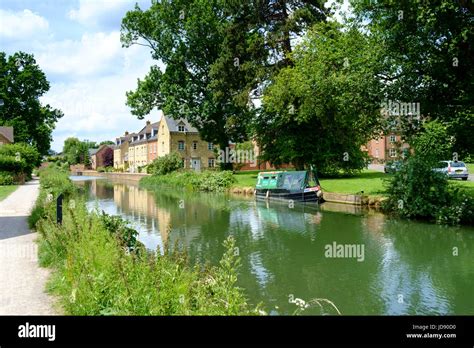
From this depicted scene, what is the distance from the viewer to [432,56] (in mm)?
15219

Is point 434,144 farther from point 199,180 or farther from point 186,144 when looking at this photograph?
point 186,144

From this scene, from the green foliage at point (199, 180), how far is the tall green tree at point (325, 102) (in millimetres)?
3841

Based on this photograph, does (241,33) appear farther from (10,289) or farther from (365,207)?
(10,289)

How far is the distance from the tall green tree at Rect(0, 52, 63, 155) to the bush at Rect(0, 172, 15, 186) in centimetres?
810

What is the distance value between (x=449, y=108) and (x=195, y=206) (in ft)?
44.3

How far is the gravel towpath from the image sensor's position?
498cm

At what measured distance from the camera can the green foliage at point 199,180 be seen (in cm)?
3359

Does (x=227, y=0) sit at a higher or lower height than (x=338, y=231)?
higher

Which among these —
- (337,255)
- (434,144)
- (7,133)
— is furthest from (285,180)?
(7,133)

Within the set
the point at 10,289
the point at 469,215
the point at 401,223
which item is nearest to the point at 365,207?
the point at 401,223

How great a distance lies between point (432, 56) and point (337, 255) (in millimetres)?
9073

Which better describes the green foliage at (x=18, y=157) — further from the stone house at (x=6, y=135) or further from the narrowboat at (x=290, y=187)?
the narrowboat at (x=290, y=187)

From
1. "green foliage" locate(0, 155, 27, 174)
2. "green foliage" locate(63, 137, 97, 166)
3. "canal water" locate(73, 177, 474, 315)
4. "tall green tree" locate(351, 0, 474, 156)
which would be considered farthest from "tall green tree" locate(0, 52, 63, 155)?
"green foliage" locate(63, 137, 97, 166)
